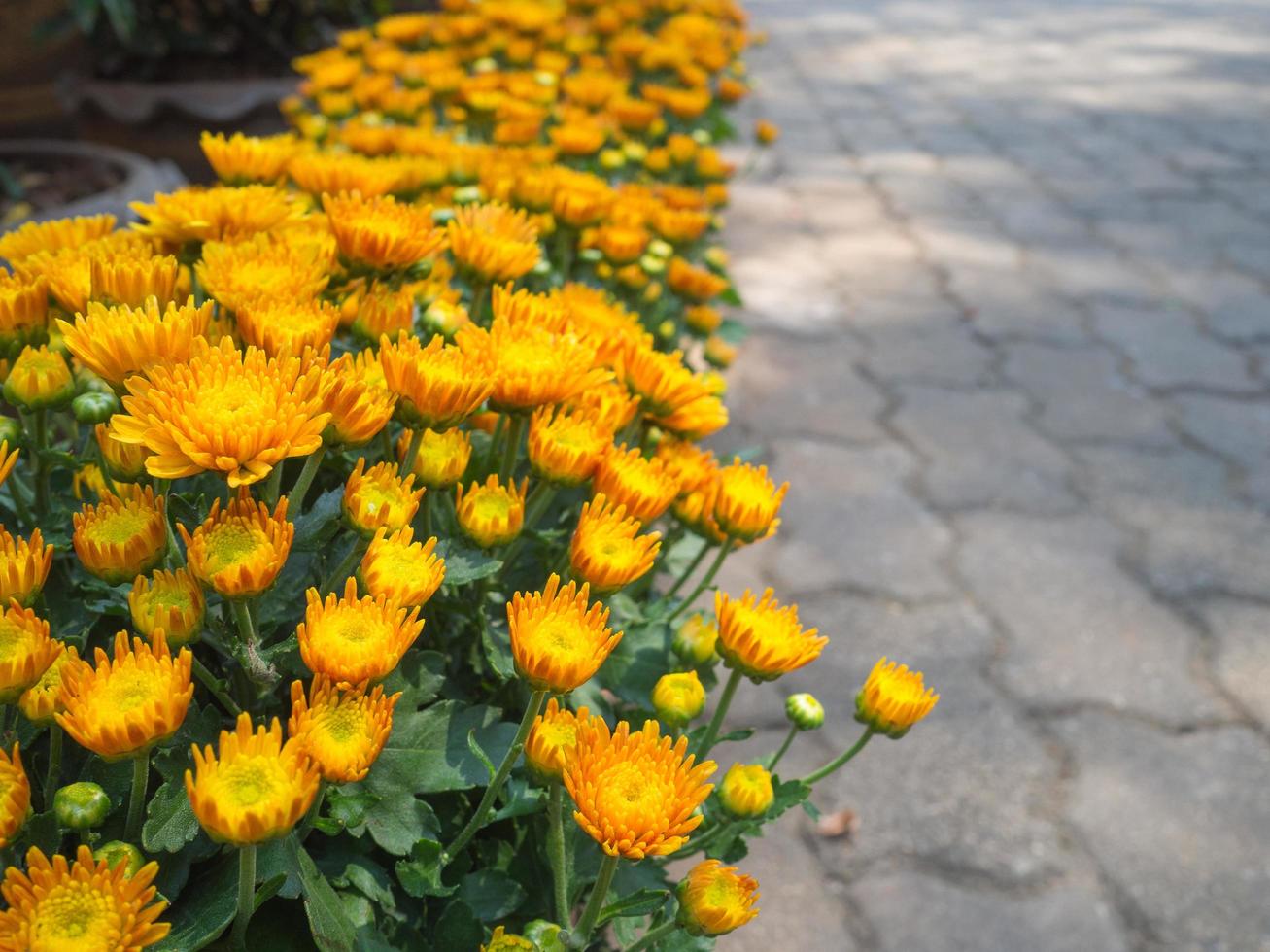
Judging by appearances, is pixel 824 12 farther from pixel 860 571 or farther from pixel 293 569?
pixel 293 569

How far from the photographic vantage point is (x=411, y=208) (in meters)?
0.83

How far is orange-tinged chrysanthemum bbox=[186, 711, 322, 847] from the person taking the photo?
49 cm

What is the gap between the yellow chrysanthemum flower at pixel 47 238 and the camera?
2.76ft

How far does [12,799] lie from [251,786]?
A: 0.12 metres

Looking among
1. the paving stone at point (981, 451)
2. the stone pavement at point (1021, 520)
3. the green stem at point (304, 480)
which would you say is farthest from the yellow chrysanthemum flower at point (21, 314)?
the paving stone at point (981, 451)

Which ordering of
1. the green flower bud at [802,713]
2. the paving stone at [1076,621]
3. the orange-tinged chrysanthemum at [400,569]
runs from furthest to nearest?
the paving stone at [1076,621] → the green flower bud at [802,713] → the orange-tinged chrysanthemum at [400,569]

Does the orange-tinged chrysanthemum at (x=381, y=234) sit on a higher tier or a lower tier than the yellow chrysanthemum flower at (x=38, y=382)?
higher

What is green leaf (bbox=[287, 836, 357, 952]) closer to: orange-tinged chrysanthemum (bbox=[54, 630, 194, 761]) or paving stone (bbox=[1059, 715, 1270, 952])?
orange-tinged chrysanthemum (bbox=[54, 630, 194, 761])

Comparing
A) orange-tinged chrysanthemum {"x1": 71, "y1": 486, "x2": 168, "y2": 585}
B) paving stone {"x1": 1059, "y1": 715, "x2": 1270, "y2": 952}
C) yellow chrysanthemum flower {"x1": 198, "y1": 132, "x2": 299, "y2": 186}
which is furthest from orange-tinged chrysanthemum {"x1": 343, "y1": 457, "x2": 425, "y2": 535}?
paving stone {"x1": 1059, "y1": 715, "x2": 1270, "y2": 952}

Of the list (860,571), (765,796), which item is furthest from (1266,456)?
(765,796)

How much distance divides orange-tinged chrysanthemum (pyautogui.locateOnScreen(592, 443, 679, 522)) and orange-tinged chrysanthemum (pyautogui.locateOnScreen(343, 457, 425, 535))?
0.45 feet

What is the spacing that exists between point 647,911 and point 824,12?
8.02 metres

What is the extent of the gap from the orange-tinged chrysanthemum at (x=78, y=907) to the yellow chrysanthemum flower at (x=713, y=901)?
28 centimetres

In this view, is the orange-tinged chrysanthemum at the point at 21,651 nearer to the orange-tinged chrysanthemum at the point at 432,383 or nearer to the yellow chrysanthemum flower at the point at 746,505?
the orange-tinged chrysanthemum at the point at 432,383
